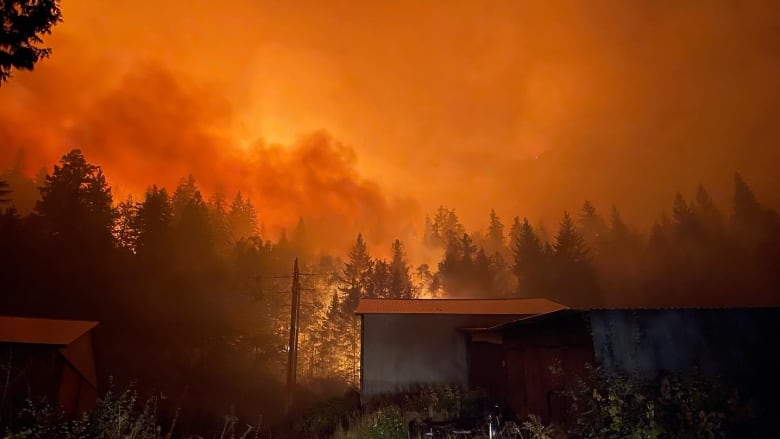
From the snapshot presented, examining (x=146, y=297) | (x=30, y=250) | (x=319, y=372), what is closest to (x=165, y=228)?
(x=146, y=297)

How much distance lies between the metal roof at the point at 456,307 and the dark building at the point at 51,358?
12902mm

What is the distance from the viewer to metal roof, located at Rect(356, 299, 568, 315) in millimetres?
25625

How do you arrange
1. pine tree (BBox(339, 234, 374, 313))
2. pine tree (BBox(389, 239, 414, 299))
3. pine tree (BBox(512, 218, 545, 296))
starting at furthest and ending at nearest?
1. pine tree (BBox(389, 239, 414, 299))
2. pine tree (BBox(339, 234, 374, 313))
3. pine tree (BBox(512, 218, 545, 296))

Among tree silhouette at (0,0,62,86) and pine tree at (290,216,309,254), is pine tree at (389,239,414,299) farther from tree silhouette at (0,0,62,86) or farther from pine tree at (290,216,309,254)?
tree silhouette at (0,0,62,86)

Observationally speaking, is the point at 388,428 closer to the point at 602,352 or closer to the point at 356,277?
the point at 602,352

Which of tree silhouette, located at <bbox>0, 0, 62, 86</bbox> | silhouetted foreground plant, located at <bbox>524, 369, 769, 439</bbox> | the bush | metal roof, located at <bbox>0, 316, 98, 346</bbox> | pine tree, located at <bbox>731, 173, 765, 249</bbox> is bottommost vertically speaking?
the bush

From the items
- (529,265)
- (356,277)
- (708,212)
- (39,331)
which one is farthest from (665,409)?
(708,212)

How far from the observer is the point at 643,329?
38.1 feet

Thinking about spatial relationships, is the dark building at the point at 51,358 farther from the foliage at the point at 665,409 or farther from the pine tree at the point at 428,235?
the pine tree at the point at 428,235

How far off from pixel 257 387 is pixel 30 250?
25.1 metres

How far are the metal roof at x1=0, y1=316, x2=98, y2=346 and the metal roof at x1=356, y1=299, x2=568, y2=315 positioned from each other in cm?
1318

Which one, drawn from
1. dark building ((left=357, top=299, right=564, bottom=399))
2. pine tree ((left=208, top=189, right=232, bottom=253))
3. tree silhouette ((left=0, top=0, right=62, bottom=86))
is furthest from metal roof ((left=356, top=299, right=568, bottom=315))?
pine tree ((left=208, top=189, right=232, bottom=253))

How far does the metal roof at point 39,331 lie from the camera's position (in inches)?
594

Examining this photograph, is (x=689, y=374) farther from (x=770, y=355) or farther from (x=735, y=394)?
(x=770, y=355)
